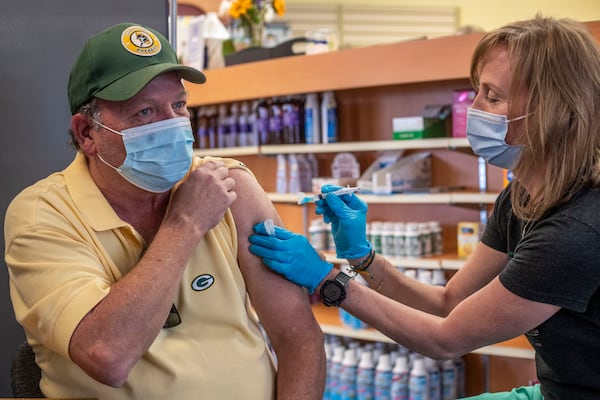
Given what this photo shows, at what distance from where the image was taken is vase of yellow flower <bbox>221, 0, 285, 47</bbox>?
4.71 meters

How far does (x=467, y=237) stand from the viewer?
12.2 ft

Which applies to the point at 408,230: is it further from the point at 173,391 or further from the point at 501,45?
the point at 173,391

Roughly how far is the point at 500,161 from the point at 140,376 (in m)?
1.08

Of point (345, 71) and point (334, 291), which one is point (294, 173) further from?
point (334, 291)

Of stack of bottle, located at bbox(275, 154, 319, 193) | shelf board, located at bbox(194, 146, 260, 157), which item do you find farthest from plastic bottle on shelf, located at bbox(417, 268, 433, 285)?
shelf board, located at bbox(194, 146, 260, 157)

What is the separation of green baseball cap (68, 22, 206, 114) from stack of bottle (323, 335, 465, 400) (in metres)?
2.57

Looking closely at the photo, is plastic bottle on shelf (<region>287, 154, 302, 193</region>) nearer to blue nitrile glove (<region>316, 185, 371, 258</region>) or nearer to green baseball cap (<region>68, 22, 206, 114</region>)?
blue nitrile glove (<region>316, 185, 371, 258</region>)

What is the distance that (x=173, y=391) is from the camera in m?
1.51

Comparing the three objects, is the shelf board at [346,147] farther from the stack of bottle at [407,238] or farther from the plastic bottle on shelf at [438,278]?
the plastic bottle on shelf at [438,278]

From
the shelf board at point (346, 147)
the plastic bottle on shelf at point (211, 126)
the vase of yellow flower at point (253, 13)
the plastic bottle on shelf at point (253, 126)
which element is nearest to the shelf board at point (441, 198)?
the shelf board at point (346, 147)

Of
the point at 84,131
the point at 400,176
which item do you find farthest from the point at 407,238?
the point at 84,131

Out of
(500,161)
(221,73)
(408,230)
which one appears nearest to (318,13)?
(221,73)

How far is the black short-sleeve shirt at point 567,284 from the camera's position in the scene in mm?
1546

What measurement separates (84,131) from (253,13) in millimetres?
3278
